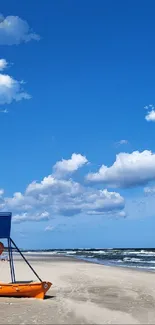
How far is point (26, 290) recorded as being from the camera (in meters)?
20.7

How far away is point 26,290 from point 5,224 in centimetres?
340

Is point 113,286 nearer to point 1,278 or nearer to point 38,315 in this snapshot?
point 1,278

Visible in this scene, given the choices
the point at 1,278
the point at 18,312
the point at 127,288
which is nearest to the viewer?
the point at 18,312

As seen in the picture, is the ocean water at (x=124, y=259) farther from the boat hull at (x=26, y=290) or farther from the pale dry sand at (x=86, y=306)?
the boat hull at (x=26, y=290)

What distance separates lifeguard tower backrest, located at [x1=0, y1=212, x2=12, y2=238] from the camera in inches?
838

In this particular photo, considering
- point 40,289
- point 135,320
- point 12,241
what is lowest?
point 135,320

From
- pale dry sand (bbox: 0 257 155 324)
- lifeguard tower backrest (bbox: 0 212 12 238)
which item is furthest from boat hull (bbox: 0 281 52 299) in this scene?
lifeguard tower backrest (bbox: 0 212 12 238)

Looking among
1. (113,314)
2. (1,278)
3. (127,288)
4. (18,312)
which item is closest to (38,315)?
(18,312)

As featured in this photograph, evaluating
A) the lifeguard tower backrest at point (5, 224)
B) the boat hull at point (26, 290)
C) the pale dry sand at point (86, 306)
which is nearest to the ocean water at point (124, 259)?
the pale dry sand at point (86, 306)

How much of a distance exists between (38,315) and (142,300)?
656 cm

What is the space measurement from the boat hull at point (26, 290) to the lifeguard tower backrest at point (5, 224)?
2581mm

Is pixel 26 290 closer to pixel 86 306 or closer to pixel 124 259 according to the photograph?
pixel 86 306

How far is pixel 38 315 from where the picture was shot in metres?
→ 16.7

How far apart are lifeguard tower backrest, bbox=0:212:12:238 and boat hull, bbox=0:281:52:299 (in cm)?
258
